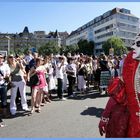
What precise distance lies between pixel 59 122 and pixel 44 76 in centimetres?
263

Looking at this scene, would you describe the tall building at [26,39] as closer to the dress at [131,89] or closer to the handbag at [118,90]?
the handbag at [118,90]

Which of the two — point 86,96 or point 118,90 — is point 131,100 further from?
point 86,96

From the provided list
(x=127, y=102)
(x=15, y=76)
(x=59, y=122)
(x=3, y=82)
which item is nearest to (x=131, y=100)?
(x=127, y=102)

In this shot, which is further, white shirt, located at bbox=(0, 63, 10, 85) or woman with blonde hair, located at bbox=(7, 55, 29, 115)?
woman with blonde hair, located at bbox=(7, 55, 29, 115)

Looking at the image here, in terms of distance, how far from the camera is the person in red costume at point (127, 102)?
9.07 ft

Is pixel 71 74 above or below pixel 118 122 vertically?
above

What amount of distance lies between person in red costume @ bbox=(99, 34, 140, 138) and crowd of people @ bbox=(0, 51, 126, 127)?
3.93m

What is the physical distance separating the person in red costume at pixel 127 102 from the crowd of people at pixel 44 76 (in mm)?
3933

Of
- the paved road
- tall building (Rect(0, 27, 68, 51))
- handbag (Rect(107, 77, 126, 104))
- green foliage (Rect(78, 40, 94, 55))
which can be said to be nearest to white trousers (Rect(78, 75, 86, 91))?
the paved road

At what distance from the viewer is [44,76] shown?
1098 cm

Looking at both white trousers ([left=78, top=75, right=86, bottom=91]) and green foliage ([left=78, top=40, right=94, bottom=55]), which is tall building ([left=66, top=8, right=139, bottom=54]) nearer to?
green foliage ([left=78, top=40, right=94, bottom=55])

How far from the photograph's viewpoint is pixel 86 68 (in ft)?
50.7

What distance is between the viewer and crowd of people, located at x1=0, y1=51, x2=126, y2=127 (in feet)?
32.3

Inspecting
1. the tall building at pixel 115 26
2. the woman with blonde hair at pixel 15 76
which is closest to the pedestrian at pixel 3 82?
the woman with blonde hair at pixel 15 76
